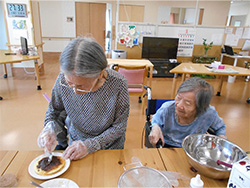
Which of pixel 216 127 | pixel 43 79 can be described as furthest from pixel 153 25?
pixel 216 127

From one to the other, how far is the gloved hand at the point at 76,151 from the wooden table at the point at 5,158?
25cm

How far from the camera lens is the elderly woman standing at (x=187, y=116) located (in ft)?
3.84

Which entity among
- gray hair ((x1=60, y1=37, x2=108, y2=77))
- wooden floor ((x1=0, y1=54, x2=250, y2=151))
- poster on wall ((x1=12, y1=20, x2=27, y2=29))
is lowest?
wooden floor ((x1=0, y1=54, x2=250, y2=151))

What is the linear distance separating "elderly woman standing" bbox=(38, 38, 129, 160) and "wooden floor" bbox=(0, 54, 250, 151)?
43.2 inches

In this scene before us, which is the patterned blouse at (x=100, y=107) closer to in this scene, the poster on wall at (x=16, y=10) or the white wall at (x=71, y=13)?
the poster on wall at (x=16, y=10)

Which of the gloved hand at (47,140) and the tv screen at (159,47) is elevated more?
the tv screen at (159,47)

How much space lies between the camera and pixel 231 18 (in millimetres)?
9266

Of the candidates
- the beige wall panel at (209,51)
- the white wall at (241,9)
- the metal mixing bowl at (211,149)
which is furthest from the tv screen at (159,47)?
the white wall at (241,9)

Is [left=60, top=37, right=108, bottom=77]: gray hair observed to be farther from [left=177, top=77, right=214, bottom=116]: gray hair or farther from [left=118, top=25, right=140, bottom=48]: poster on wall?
[left=118, top=25, right=140, bottom=48]: poster on wall

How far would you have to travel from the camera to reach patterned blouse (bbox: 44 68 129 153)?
105cm

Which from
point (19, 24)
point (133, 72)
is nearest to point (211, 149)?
point (133, 72)

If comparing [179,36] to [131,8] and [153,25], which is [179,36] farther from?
[131,8]

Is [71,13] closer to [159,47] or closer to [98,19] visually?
[98,19]

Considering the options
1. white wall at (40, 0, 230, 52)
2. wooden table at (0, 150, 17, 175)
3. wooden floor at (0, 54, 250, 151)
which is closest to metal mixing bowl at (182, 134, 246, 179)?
wooden table at (0, 150, 17, 175)
